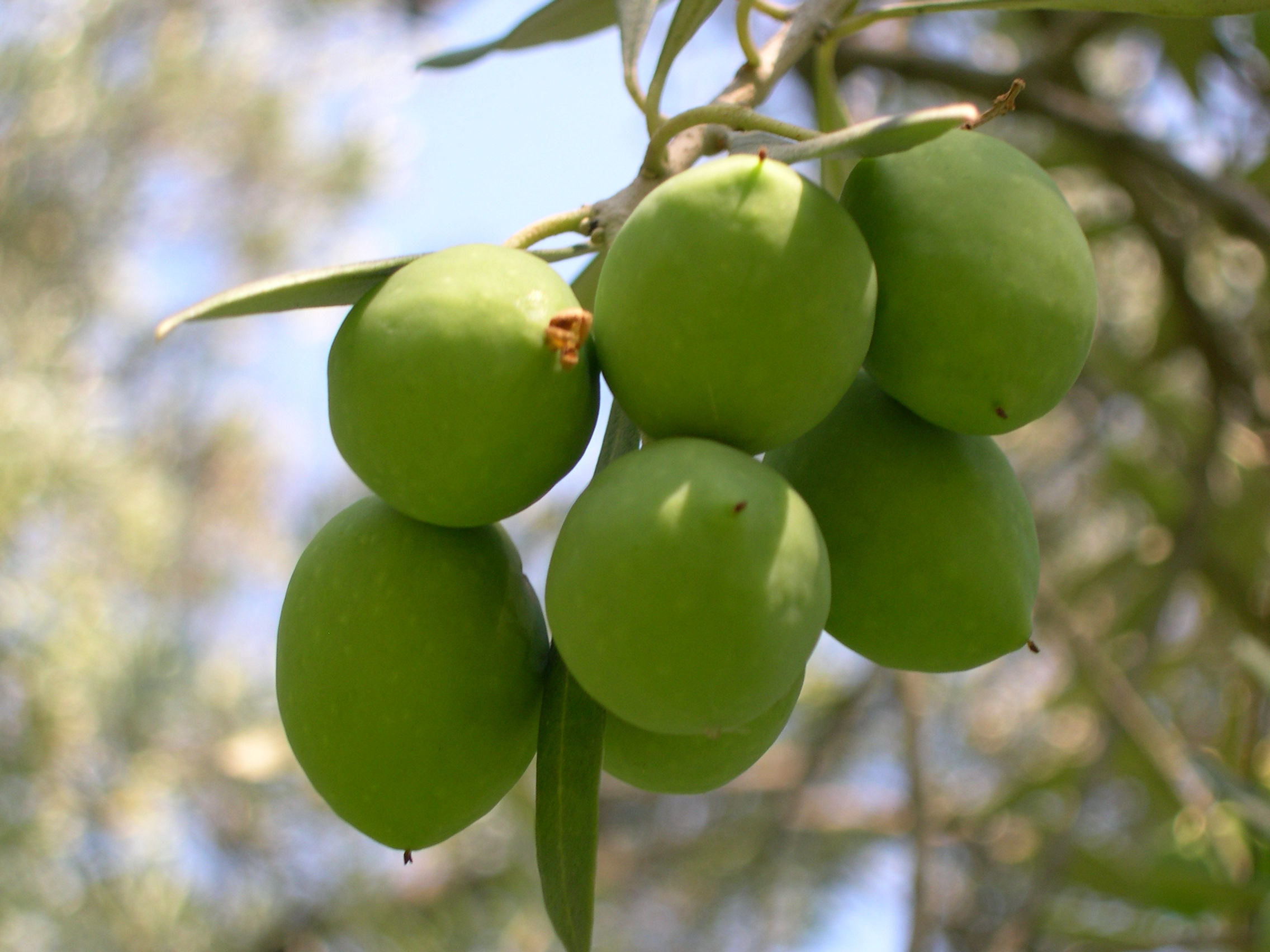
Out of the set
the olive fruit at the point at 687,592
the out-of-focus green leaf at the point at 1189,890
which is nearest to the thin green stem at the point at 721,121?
the olive fruit at the point at 687,592

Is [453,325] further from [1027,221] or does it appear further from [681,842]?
[681,842]

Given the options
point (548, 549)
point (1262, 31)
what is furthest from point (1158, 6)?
point (548, 549)

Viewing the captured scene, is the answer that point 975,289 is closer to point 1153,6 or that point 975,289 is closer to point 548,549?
point 1153,6

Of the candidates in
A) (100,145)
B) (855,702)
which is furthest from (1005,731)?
(100,145)

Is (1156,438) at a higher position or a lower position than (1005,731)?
higher

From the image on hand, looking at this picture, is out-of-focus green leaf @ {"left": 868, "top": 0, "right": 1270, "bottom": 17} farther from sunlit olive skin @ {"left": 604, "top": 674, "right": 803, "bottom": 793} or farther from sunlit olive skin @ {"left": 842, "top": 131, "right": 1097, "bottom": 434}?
sunlit olive skin @ {"left": 604, "top": 674, "right": 803, "bottom": 793}

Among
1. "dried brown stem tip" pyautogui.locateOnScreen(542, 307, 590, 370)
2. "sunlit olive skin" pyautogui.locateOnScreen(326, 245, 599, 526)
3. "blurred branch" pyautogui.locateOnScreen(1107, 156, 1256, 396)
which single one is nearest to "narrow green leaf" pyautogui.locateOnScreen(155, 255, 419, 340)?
"sunlit olive skin" pyautogui.locateOnScreen(326, 245, 599, 526)

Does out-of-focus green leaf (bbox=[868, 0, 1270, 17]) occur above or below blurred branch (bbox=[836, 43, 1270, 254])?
above
